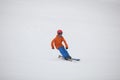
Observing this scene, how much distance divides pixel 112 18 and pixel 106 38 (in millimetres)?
2425

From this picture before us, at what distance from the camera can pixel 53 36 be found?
28.8 ft

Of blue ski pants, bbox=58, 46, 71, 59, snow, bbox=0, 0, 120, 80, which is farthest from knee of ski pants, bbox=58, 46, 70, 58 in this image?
snow, bbox=0, 0, 120, 80

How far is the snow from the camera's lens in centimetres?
597

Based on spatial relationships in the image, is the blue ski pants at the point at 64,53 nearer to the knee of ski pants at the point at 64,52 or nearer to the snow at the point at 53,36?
the knee of ski pants at the point at 64,52

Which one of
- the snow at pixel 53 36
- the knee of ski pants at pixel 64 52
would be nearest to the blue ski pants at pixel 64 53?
the knee of ski pants at pixel 64 52

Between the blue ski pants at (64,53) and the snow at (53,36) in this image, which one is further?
the blue ski pants at (64,53)

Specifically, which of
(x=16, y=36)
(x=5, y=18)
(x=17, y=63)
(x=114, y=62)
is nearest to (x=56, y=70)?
(x=17, y=63)

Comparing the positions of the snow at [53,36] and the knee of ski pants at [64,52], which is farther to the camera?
the knee of ski pants at [64,52]

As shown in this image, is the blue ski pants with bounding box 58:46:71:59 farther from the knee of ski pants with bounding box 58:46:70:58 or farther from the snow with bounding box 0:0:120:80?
the snow with bounding box 0:0:120:80

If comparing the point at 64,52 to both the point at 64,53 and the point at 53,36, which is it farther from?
the point at 53,36

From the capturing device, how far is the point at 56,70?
6035 mm

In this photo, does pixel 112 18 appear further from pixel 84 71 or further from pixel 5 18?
A: pixel 84 71

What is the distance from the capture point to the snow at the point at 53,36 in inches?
235

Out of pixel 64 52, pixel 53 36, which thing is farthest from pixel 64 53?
pixel 53 36
